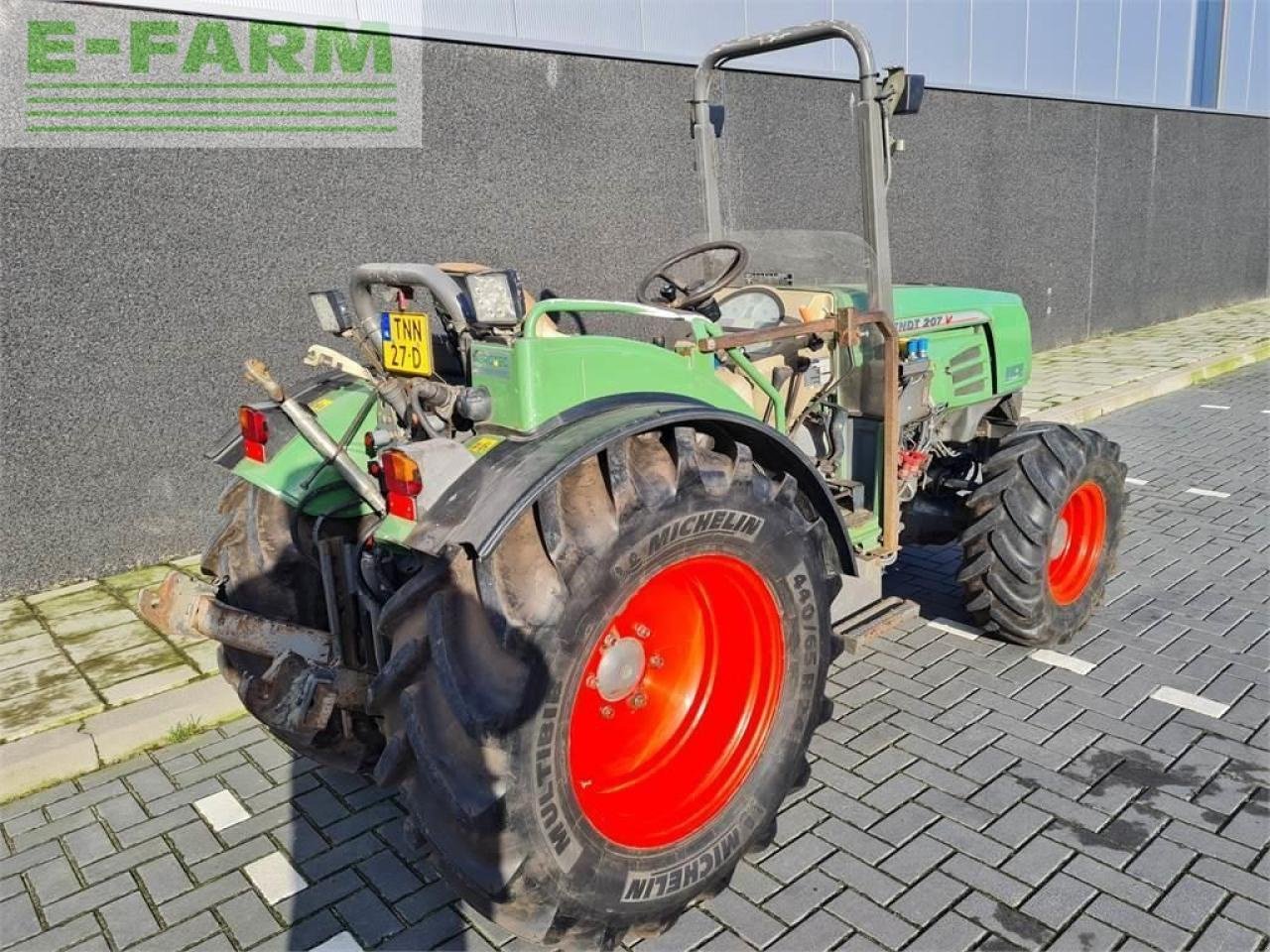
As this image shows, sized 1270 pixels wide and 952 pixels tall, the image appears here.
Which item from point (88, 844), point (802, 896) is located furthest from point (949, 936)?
point (88, 844)

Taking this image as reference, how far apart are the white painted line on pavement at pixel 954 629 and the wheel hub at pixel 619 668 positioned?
1.96m

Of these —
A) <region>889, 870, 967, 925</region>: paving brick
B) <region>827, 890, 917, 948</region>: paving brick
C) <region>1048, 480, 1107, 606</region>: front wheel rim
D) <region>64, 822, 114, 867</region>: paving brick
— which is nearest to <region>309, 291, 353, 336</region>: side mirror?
<region>64, 822, 114, 867</region>: paving brick

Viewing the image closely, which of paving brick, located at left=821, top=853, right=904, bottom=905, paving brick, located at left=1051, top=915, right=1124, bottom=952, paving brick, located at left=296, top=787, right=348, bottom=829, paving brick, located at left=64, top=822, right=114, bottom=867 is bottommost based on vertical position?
paving brick, located at left=64, top=822, right=114, bottom=867

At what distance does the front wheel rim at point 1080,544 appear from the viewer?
4004mm

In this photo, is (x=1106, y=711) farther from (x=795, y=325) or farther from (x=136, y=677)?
(x=136, y=677)

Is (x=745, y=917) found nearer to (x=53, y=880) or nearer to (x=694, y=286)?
(x=53, y=880)

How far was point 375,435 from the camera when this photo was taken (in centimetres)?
256

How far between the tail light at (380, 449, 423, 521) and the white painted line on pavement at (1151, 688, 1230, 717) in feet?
9.24

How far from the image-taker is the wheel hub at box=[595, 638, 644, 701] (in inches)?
99.9

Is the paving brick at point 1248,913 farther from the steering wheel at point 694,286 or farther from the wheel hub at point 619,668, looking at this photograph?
the steering wheel at point 694,286

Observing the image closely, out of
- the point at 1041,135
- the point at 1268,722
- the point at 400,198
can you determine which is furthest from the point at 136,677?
the point at 1041,135

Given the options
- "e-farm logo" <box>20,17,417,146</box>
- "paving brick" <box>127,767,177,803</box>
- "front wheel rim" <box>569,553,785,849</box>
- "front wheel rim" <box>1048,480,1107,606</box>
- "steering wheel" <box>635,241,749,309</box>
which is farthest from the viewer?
"e-farm logo" <box>20,17,417,146</box>

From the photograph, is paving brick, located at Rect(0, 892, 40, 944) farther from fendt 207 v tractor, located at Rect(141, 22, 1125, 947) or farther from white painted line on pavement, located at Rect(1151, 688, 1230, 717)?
white painted line on pavement, located at Rect(1151, 688, 1230, 717)

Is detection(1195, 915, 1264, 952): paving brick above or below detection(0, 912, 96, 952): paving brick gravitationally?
above
